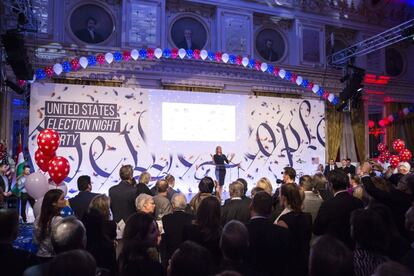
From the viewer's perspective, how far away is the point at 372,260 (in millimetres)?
2094

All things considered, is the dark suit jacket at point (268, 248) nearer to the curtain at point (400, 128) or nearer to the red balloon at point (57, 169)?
the red balloon at point (57, 169)

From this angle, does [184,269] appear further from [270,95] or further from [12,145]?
[270,95]

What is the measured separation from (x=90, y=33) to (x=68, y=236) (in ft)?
33.1

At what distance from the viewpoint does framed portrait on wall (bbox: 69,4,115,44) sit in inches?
432

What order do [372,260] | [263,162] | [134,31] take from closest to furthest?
[372,260] < [134,31] < [263,162]

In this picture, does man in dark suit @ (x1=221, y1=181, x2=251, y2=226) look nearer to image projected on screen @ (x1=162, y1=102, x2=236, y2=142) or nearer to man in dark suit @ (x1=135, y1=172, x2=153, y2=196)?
man in dark suit @ (x1=135, y1=172, x2=153, y2=196)

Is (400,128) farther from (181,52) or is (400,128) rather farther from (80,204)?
(80,204)

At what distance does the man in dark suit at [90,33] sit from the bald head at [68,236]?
9.90 metres

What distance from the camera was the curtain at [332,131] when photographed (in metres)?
14.0

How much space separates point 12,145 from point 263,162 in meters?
7.49

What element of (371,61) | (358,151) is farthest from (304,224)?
(371,61)

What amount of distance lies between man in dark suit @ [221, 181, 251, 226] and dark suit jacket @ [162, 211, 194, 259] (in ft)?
1.39

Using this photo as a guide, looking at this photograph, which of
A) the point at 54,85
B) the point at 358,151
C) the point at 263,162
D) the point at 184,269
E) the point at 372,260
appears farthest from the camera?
the point at 358,151

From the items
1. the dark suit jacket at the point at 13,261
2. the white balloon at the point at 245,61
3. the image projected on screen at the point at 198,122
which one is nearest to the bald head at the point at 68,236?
the dark suit jacket at the point at 13,261
